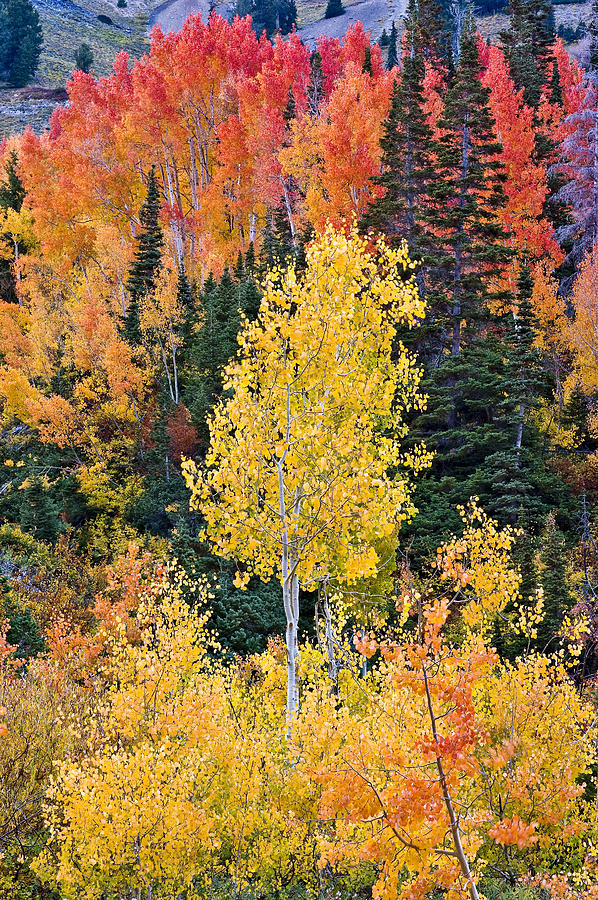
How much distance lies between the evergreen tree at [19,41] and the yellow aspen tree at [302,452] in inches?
3345

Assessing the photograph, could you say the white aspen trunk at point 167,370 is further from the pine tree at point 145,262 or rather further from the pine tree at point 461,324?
the pine tree at point 461,324

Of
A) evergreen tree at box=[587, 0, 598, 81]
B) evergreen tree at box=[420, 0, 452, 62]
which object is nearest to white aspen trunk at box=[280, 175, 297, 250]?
evergreen tree at box=[420, 0, 452, 62]

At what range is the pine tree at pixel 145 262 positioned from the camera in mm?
29266

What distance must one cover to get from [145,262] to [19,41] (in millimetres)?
64615

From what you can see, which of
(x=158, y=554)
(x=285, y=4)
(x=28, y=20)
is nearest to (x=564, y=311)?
(x=158, y=554)

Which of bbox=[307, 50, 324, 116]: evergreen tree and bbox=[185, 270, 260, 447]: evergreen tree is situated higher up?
bbox=[307, 50, 324, 116]: evergreen tree

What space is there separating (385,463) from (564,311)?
70.1ft

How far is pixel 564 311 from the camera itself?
27.4 m

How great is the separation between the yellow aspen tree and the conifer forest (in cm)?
7

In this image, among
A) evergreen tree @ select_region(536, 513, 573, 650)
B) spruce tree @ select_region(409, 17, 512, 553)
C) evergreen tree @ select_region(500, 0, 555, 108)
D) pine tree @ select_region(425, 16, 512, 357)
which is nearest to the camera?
evergreen tree @ select_region(536, 513, 573, 650)

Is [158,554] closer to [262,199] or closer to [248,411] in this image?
[248,411]

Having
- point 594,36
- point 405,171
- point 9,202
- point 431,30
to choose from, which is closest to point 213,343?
point 405,171

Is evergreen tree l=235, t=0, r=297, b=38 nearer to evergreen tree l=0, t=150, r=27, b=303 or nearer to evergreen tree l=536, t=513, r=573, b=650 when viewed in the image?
evergreen tree l=0, t=150, r=27, b=303

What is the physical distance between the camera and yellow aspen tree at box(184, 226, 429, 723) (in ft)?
29.0
